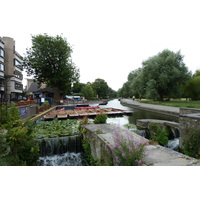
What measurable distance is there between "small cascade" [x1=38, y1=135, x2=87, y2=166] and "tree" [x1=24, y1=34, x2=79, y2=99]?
64.3ft

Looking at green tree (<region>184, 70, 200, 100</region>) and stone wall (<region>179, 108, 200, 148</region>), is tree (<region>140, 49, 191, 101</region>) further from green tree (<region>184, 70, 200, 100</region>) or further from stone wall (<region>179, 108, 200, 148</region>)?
stone wall (<region>179, 108, 200, 148</region>)

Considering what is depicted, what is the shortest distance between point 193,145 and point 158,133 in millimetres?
2773

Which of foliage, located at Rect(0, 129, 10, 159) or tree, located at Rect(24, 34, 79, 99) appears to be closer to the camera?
foliage, located at Rect(0, 129, 10, 159)

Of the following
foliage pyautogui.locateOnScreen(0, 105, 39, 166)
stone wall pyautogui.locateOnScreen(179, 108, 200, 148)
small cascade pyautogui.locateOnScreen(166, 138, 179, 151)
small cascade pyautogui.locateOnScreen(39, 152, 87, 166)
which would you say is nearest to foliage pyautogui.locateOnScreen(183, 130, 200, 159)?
stone wall pyautogui.locateOnScreen(179, 108, 200, 148)

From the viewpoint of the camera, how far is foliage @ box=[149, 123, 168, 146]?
23.9 ft

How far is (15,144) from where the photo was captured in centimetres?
386

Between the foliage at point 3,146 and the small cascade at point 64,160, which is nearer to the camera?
the foliage at point 3,146

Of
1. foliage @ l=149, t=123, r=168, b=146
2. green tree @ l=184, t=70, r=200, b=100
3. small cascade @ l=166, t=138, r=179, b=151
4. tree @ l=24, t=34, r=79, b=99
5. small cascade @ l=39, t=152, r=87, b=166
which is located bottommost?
small cascade @ l=39, t=152, r=87, b=166

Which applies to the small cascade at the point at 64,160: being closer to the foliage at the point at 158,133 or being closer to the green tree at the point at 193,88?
the foliage at the point at 158,133

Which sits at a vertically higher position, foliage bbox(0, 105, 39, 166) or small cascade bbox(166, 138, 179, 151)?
foliage bbox(0, 105, 39, 166)

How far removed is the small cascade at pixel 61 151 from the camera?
5.64 metres

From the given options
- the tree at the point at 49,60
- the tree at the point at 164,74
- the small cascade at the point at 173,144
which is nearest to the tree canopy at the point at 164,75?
the tree at the point at 164,74

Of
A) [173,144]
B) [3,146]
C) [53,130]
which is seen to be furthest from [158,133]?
[3,146]

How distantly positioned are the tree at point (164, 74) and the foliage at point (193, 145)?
20.7 metres
